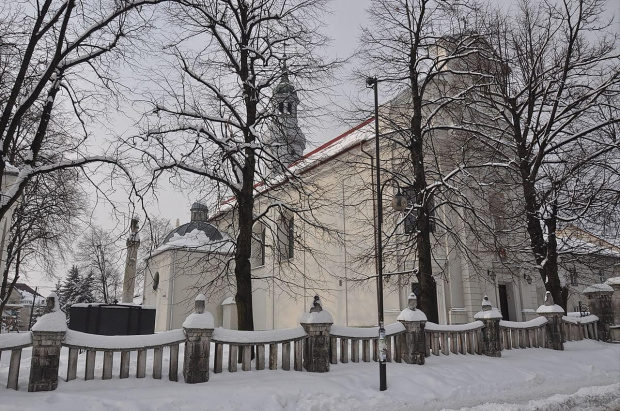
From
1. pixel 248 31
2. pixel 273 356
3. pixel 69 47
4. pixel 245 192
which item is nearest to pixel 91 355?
pixel 273 356

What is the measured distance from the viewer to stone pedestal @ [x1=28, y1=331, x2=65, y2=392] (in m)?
6.32

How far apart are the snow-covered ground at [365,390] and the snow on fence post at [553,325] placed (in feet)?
8.13

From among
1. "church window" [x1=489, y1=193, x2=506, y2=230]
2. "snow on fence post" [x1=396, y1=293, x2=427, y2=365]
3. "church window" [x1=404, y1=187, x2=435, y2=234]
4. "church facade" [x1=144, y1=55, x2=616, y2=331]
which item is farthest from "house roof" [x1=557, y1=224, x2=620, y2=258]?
"snow on fence post" [x1=396, y1=293, x2=427, y2=365]

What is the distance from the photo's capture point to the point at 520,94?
16.0 m

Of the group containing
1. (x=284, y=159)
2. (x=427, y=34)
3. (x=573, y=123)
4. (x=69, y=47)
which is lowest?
(x=284, y=159)

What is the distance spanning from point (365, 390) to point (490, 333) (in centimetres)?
553

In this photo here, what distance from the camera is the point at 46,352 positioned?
6.45 m

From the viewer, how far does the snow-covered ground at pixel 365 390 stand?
623cm

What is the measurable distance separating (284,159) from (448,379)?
666 cm

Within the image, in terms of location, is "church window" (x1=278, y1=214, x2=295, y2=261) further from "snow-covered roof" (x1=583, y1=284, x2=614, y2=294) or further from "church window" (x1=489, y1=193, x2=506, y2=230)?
"snow-covered roof" (x1=583, y1=284, x2=614, y2=294)

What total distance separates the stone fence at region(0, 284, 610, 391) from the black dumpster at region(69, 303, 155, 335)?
11.6 feet

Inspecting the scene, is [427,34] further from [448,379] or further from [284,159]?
[448,379]

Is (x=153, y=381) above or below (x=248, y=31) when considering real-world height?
below

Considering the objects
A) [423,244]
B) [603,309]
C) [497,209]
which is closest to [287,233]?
[423,244]
